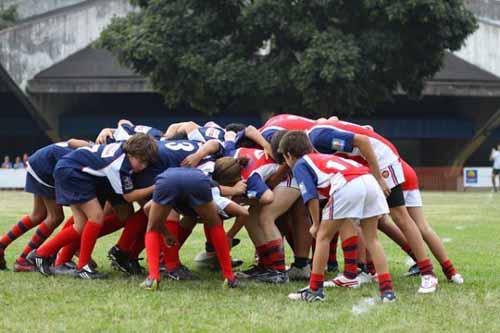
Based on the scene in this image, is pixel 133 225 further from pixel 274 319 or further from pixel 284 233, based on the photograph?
pixel 274 319

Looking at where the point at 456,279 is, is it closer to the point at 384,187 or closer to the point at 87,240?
the point at 384,187

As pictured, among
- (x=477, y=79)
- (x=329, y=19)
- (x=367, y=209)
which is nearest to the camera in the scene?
(x=367, y=209)

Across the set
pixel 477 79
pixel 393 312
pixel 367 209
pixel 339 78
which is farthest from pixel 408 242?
pixel 477 79

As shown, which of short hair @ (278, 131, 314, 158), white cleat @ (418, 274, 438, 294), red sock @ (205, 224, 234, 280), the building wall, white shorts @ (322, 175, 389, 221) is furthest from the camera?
the building wall

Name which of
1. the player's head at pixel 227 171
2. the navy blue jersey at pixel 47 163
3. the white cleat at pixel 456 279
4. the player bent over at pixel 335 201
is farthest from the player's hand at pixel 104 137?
the white cleat at pixel 456 279

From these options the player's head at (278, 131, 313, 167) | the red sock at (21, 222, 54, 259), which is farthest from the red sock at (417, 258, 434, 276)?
the red sock at (21, 222, 54, 259)

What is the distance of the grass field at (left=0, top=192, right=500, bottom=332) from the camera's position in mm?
6043

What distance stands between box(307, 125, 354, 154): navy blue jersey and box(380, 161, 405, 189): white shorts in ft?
1.42

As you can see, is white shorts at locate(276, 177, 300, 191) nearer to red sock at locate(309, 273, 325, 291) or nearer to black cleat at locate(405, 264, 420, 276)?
black cleat at locate(405, 264, 420, 276)

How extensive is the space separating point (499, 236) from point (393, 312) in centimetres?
783

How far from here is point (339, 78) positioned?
30125 millimetres

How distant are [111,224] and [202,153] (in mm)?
1505

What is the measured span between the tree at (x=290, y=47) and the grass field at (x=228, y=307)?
21.6 metres

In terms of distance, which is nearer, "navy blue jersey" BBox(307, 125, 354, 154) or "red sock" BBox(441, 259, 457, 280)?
"navy blue jersey" BBox(307, 125, 354, 154)
